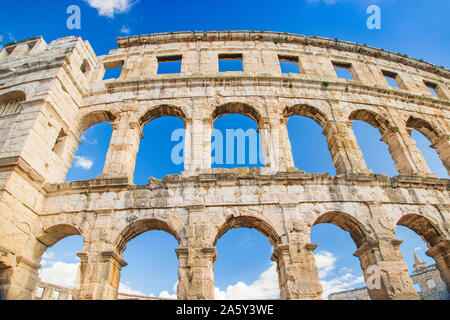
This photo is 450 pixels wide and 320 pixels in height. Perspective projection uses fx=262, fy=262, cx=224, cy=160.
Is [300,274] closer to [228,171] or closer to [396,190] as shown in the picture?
[228,171]

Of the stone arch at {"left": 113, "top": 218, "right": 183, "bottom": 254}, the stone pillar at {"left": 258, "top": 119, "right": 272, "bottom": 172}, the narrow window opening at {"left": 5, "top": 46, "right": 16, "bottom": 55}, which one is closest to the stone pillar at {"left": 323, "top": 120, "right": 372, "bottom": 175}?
the stone pillar at {"left": 258, "top": 119, "right": 272, "bottom": 172}

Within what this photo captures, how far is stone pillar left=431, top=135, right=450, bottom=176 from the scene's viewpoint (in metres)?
10.1

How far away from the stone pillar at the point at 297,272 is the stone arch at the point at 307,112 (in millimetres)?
5163

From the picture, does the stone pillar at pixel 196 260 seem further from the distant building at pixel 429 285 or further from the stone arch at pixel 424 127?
the distant building at pixel 429 285

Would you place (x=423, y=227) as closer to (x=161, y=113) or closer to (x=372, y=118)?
(x=372, y=118)

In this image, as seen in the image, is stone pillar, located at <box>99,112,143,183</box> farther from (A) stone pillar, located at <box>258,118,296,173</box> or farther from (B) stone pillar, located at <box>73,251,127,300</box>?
(A) stone pillar, located at <box>258,118,296,173</box>

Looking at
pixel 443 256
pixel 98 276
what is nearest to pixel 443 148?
pixel 443 256

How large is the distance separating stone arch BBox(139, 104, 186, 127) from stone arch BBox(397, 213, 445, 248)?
7795mm

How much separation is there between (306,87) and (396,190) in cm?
505

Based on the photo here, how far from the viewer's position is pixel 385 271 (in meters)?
6.46

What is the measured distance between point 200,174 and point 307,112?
529 centimetres

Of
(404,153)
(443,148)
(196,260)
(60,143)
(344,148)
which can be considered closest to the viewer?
(196,260)
